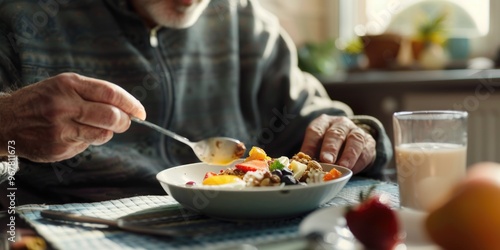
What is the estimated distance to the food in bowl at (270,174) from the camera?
0.84 m

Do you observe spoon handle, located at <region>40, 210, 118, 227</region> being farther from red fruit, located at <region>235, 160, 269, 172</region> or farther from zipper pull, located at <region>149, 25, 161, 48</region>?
zipper pull, located at <region>149, 25, 161, 48</region>

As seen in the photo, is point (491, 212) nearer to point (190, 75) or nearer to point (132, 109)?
point (132, 109)

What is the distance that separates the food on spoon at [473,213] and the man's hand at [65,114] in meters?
0.49

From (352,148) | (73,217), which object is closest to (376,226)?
(73,217)

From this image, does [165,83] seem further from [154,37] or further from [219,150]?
[219,150]

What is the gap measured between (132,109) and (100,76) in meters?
0.57

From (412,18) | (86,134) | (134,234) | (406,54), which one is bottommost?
(134,234)

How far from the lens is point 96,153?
1.37m

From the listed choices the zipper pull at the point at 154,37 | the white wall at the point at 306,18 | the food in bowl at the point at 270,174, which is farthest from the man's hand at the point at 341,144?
the white wall at the point at 306,18

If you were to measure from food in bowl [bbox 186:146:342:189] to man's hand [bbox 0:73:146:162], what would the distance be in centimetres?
15

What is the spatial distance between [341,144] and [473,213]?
57 centimetres

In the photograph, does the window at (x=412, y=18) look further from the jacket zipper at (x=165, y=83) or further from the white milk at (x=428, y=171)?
the white milk at (x=428, y=171)

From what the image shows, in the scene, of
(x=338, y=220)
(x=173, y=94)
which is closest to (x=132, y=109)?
(x=338, y=220)

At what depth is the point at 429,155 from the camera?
918mm
